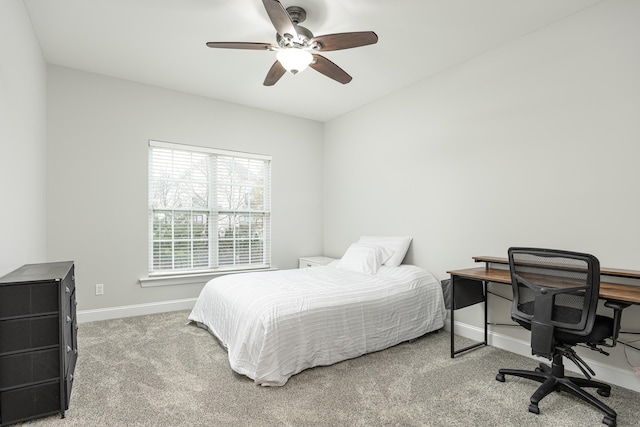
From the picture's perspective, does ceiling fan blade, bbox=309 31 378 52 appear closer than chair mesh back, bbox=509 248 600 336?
No

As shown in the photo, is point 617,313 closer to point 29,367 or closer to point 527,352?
point 527,352

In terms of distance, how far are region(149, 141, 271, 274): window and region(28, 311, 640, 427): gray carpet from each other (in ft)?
4.65

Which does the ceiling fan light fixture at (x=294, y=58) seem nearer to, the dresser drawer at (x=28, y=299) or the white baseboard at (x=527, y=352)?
the dresser drawer at (x=28, y=299)

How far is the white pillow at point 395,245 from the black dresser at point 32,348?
2.90 m

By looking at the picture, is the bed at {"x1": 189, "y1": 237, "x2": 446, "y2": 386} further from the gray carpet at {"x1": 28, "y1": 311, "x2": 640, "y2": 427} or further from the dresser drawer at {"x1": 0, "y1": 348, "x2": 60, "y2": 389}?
the dresser drawer at {"x1": 0, "y1": 348, "x2": 60, "y2": 389}

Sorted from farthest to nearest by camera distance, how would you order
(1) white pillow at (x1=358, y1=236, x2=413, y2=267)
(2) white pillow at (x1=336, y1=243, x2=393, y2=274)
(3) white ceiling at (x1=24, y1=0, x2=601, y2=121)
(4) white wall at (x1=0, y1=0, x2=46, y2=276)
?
(1) white pillow at (x1=358, y1=236, x2=413, y2=267), (2) white pillow at (x1=336, y1=243, x2=393, y2=274), (3) white ceiling at (x1=24, y1=0, x2=601, y2=121), (4) white wall at (x1=0, y1=0, x2=46, y2=276)

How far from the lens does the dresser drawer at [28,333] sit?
69.3 inches

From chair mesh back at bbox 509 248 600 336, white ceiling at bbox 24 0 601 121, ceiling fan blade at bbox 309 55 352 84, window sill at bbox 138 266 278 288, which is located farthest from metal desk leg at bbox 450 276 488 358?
window sill at bbox 138 266 278 288

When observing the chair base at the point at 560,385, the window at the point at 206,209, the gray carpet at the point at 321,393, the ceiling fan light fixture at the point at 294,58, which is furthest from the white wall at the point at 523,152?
the ceiling fan light fixture at the point at 294,58

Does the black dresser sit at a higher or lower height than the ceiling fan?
lower

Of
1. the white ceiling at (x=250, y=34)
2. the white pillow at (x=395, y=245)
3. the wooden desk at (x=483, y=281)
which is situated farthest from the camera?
the white pillow at (x=395, y=245)

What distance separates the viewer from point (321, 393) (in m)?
2.18

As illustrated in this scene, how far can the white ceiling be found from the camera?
2488 millimetres

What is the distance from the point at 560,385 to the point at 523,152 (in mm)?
1811
